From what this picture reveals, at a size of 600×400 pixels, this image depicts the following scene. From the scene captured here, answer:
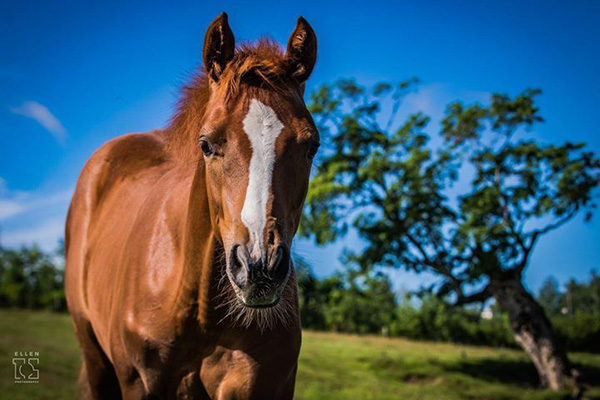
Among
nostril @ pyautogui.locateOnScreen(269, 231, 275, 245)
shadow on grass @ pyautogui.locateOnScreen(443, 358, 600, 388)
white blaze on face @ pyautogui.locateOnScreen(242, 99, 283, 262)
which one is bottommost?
shadow on grass @ pyautogui.locateOnScreen(443, 358, 600, 388)

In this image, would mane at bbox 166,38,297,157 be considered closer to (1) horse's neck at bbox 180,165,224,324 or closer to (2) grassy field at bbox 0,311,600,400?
(1) horse's neck at bbox 180,165,224,324

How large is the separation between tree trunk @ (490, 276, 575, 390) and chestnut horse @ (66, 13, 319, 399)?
15.0m

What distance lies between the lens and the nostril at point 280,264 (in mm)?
1784

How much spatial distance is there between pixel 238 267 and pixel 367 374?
14.3 m

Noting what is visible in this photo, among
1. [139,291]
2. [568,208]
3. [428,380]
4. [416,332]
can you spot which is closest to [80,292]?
[139,291]

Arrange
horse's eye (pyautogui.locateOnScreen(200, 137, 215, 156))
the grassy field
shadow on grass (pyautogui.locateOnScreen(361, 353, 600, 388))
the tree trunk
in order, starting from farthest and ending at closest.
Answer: shadow on grass (pyautogui.locateOnScreen(361, 353, 600, 388))
the tree trunk
the grassy field
horse's eye (pyautogui.locateOnScreen(200, 137, 215, 156))

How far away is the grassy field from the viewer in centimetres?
996

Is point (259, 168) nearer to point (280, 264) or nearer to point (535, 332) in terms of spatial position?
point (280, 264)

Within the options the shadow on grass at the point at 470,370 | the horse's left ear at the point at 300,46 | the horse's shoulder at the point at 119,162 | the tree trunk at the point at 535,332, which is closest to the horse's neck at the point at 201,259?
the horse's left ear at the point at 300,46

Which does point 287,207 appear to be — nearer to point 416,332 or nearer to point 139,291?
point 139,291

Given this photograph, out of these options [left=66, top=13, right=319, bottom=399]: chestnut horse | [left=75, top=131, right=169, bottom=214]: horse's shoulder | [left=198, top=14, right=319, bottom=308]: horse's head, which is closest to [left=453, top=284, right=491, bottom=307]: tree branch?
[left=75, top=131, right=169, bottom=214]: horse's shoulder

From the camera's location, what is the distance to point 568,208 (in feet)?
50.5

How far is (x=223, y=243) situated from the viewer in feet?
7.15

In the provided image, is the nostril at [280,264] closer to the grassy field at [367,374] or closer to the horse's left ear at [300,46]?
the horse's left ear at [300,46]
